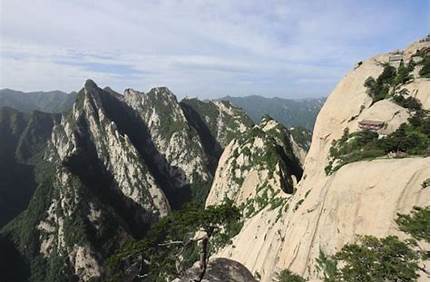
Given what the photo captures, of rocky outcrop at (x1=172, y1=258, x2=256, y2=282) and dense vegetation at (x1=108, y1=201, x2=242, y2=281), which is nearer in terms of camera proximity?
dense vegetation at (x1=108, y1=201, x2=242, y2=281)

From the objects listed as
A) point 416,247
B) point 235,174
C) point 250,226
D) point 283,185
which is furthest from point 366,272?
point 235,174

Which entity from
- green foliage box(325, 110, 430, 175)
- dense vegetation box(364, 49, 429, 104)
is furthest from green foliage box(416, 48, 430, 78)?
green foliage box(325, 110, 430, 175)

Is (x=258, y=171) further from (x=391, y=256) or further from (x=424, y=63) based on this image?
(x=391, y=256)

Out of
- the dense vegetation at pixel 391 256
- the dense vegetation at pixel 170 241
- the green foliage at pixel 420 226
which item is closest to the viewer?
the green foliage at pixel 420 226

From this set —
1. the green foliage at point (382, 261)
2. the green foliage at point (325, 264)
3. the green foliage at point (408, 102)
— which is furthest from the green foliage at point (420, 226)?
the green foliage at point (408, 102)

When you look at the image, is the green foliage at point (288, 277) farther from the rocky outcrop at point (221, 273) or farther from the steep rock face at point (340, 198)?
the rocky outcrop at point (221, 273)

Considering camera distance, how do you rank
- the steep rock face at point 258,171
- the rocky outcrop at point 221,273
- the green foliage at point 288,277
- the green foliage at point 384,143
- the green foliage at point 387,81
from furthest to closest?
the steep rock face at point 258,171 < the green foliage at point 387,81 < the green foliage at point 384,143 < the green foliage at point 288,277 < the rocky outcrop at point 221,273

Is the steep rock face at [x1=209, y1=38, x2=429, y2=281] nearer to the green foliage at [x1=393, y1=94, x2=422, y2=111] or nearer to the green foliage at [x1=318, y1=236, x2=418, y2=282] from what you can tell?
the green foliage at [x1=393, y1=94, x2=422, y2=111]
